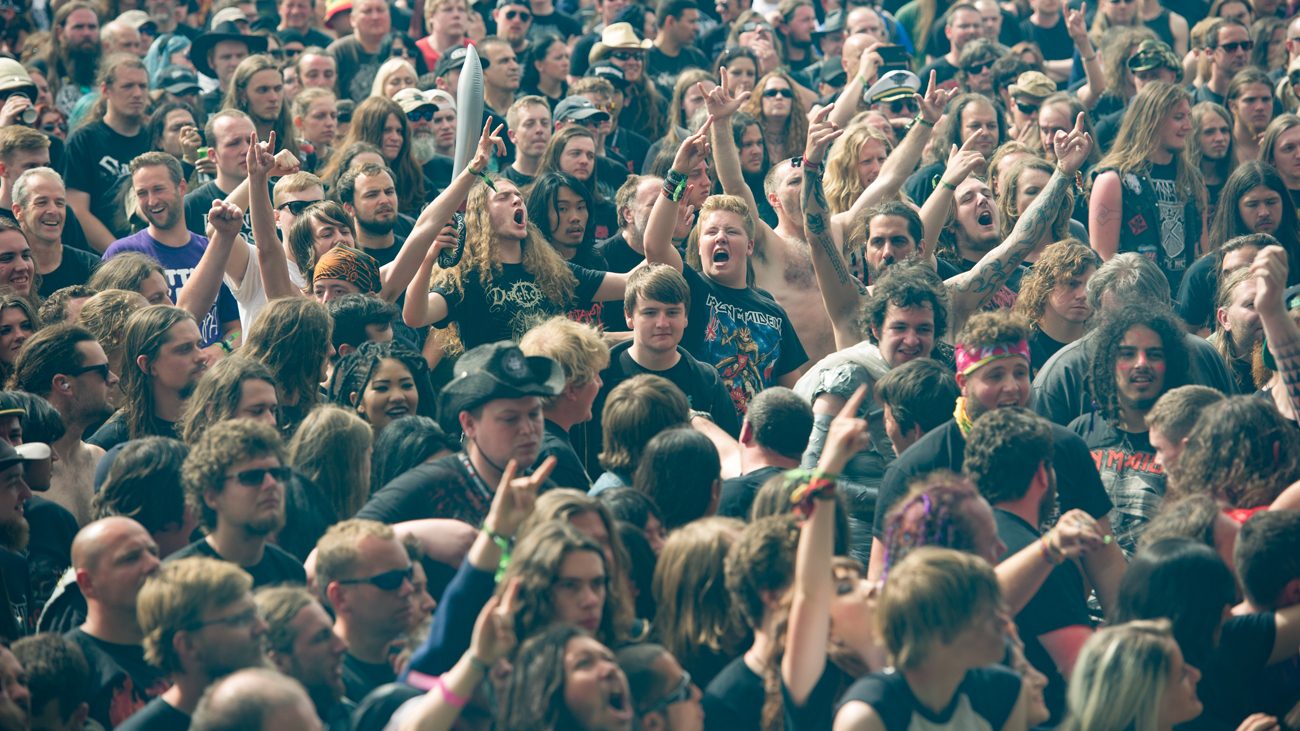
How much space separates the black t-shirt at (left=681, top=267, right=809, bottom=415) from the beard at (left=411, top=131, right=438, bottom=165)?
310cm

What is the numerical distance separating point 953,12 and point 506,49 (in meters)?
4.10

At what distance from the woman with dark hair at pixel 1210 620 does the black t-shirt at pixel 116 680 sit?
2.85 meters

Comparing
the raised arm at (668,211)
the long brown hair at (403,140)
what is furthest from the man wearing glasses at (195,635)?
the long brown hair at (403,140)

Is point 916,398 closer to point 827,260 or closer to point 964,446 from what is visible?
point 964,446

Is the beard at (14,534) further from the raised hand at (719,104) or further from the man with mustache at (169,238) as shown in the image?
the raised hand at (719,104)

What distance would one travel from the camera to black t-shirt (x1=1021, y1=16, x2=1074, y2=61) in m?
12.4

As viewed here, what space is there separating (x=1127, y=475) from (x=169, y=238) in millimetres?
5137

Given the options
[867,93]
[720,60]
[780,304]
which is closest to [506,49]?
[720,60]

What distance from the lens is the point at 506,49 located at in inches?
395

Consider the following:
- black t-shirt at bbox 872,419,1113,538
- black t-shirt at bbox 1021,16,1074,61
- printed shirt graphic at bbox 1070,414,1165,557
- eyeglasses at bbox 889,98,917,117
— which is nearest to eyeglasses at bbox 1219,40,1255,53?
black t-shirt at bbox 1021,16,1074,61

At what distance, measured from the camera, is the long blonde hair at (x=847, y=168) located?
8344 mm

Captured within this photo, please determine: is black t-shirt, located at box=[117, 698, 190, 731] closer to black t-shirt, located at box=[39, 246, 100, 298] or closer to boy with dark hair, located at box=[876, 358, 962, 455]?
boy with dark hair, located at box=[876, 358, 962, 455]

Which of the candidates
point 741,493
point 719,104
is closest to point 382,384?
point 741,493

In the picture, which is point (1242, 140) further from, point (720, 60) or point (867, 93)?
point (720, 60)
